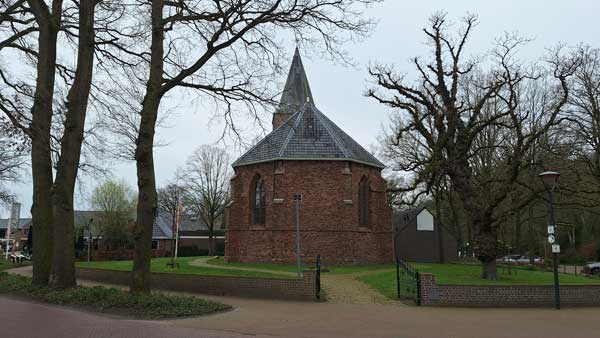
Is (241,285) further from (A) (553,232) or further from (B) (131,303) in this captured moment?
(A) (553,232)

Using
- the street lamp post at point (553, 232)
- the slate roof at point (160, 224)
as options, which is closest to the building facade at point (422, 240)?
the street lamp post at point (553, 232)

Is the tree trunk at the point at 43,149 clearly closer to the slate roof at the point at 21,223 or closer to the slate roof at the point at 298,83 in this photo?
the slate roof at the point at 298,83

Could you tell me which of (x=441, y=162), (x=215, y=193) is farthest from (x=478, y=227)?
(x=215, y=193)

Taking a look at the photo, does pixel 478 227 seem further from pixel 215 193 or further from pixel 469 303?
pixel 215 193

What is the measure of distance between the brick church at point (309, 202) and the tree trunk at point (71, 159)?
41.3 feet

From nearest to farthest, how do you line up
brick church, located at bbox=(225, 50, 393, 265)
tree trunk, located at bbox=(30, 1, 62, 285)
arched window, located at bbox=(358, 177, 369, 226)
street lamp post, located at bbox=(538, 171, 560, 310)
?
street lamp post, located at bbox=(538, 171, 560, 310) → tree trunk, located at bbox=(30, 1, 62, 285) → brick church, located at bbox=(225, 50, 393, 265) → arched window, located at bbox=(358, 177, 369, 226)

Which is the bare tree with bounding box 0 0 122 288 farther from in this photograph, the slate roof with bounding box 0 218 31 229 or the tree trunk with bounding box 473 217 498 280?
the slate roof with bounding box 0 218 31 229

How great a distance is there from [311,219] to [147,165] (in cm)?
1658

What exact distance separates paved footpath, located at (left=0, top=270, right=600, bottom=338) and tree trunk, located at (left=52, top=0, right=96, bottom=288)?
163 cm

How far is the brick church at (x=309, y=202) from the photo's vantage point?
28797 mm

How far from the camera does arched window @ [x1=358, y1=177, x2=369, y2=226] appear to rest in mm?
31047

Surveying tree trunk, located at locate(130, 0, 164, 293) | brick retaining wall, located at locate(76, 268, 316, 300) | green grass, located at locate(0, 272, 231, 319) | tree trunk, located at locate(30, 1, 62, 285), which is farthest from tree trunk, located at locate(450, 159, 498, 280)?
tree trunk, located at locate(30, 1, 62, 285)

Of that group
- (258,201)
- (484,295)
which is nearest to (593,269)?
(258,201)

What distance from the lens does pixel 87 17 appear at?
15562 millimetres
